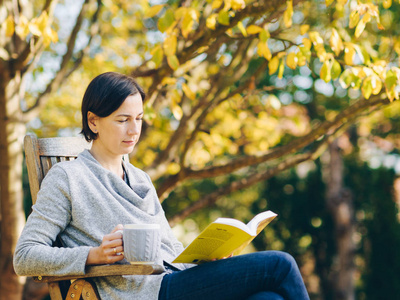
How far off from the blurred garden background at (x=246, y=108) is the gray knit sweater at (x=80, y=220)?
932 millimetres

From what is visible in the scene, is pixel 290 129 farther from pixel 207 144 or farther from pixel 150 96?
pixel 150 96

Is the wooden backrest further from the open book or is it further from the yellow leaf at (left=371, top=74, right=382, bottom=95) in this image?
the yellow leaf at (left=371, top=74, right=382, bottom=95)

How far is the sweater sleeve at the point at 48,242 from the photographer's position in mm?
1629

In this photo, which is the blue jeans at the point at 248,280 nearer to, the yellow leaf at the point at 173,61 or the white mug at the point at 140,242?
the white mug at the point at 140,242

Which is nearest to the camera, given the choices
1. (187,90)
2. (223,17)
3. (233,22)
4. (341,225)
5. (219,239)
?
(219,239)

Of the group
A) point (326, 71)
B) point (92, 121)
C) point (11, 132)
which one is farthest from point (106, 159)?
point (11, 132)

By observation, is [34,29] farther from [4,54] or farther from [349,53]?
[349,53]

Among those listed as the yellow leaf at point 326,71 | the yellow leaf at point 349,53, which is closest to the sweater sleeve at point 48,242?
the yellow leaf at point 326,71

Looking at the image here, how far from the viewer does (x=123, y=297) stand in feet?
5.64

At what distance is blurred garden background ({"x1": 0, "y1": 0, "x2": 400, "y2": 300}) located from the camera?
2736 mm

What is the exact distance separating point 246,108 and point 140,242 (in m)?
3.33

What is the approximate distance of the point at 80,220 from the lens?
1768mm

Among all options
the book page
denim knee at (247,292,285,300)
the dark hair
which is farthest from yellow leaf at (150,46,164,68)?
denim knee at (247,292,285,300)

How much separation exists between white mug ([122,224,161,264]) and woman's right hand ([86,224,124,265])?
0.13 ft
